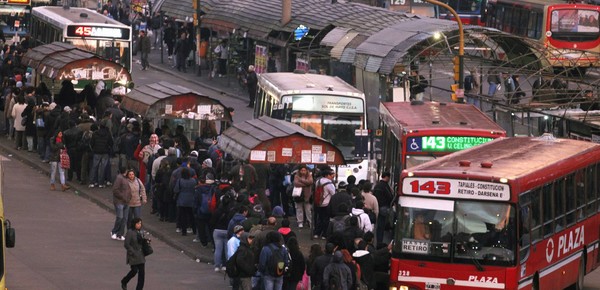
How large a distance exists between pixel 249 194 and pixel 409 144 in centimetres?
379

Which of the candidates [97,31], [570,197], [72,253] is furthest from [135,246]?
[97,31]

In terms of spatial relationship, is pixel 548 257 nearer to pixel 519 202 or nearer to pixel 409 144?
pixel 519 202

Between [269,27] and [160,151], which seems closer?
[160,151]

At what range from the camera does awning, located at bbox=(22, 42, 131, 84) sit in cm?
3978

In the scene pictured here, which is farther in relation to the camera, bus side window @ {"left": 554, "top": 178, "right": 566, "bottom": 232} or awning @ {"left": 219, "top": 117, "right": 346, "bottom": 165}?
awning @ {"left": 219, "top": 117, "right": 346, "bottom": 165}

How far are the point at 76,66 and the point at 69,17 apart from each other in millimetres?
8397

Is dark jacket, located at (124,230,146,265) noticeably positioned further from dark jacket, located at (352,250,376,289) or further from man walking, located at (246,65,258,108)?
man walking, located at (246,65,258,108)

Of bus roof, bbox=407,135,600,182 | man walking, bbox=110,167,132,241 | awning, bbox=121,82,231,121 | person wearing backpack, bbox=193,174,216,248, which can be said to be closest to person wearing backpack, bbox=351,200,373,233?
bus roof, bbox=407,135,600,182

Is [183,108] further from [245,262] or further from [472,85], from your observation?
[472,85]

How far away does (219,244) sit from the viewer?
25.1 m

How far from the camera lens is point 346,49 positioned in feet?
147

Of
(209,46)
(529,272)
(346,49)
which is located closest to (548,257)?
(529,272)

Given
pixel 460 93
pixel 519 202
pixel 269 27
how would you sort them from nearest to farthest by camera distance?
pixel 519 202
pixel 460 93
pixel 269 27

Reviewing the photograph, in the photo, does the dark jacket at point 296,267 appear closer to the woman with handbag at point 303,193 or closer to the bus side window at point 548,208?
the bus side window at point 548,208
